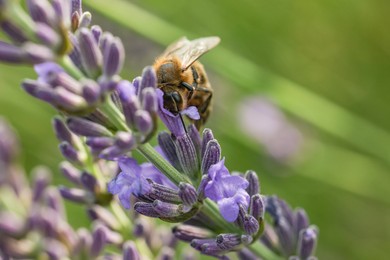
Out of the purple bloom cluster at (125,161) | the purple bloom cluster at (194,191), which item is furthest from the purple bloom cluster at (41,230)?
the purple bloom cluster at (194,191)

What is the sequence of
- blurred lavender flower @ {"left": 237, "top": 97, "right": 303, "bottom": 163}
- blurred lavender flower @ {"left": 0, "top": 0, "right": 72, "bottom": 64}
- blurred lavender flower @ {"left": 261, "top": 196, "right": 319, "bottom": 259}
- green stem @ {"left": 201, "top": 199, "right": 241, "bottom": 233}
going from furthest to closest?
blurred lavender flower @ {"left": 237, "top": 97, "right": 303, "bottom": 163} < blurred lavender flower @ {"left": 261, "top": 196, "right": 319, "bottom": 259} < green stem @ {"left": 201, "top": 199, "right": 241, "bottom": 233} < blurred lavender flower @ {"left": 0, "top": 0, "right": 72, "bottom": 64}

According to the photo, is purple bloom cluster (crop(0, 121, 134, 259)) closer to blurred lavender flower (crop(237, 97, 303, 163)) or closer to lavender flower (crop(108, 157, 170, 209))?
lavender flower (crop(108, 157, 170, 209))

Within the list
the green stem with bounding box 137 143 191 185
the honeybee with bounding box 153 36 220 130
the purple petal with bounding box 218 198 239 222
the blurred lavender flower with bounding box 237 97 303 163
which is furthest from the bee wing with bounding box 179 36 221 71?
the blurred lavender flower with bounding box 237 97 303 163

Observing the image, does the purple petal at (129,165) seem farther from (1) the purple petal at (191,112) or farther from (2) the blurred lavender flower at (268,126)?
(2) the blurred lavender flower at (268,126)

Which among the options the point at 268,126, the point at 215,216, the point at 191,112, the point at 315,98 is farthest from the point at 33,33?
the point at 268,126

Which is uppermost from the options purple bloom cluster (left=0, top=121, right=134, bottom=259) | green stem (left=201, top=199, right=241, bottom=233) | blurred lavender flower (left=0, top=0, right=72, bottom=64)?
blurred lavender flower (left=0, top=0, right=72, bottom=64)

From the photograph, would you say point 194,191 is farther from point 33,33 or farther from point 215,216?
point 33,33

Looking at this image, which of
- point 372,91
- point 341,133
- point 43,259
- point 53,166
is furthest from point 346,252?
point 43,259
